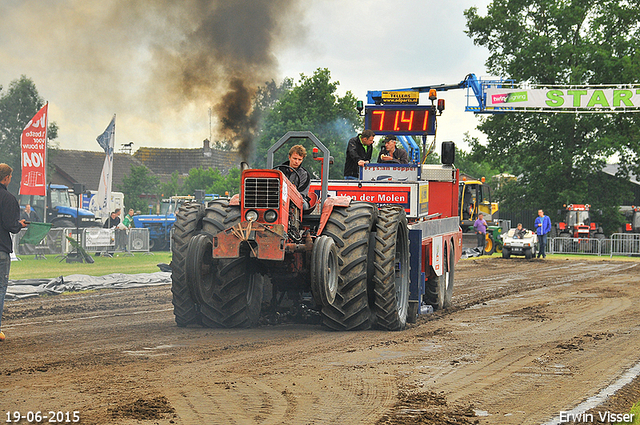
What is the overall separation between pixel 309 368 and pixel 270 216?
2.01 m

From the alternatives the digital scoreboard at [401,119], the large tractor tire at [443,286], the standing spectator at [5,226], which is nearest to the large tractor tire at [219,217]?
the standing spectator at [5,226]

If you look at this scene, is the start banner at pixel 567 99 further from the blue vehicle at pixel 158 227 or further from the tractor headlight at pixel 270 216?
the tractor headlight at pixel 270 216

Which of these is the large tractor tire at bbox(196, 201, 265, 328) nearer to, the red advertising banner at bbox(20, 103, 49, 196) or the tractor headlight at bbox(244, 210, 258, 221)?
the tractor headlight at bbox(244, 210, 258, 221)

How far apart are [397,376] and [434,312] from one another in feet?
18.5

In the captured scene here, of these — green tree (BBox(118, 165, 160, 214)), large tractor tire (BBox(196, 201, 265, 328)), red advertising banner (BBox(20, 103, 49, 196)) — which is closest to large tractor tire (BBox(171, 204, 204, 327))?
large tractor tire (BBox(196, 201, 265, 328))

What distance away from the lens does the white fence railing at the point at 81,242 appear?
80.5ft

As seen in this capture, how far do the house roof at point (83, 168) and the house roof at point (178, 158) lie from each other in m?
4.24

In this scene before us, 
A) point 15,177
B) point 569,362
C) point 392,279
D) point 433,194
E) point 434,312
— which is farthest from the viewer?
point 15,177

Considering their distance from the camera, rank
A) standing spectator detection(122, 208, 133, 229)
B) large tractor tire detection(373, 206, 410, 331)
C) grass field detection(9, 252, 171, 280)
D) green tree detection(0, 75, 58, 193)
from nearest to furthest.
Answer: large tractor tire detection(373, 206, 410, 331), grass field detection(9, 252, 171, 280), standing spectator detection(122, 208, 133, 229), green tree detection(0, 75, 58, 193)

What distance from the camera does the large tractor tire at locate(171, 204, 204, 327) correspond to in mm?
9398

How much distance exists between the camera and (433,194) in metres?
13.9

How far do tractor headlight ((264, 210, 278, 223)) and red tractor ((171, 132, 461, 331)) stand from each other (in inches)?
0.5

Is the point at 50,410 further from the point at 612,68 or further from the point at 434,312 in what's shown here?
the point at 612,68

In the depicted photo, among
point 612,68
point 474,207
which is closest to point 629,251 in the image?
point 474,207
